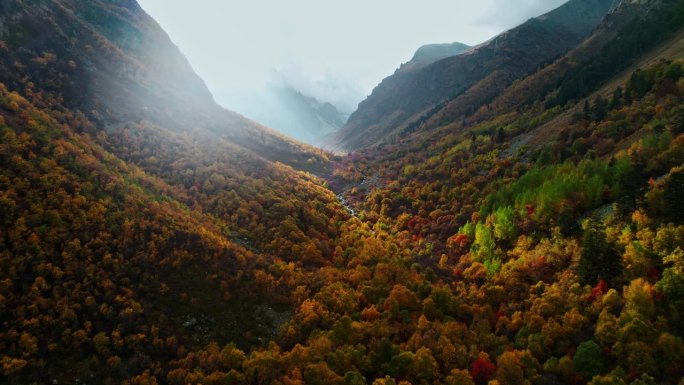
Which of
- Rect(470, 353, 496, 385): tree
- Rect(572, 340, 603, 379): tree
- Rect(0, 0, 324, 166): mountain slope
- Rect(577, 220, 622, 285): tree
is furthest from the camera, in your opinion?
Rect(0, 0, 324, 166): mountain slope

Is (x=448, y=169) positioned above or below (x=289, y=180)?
above

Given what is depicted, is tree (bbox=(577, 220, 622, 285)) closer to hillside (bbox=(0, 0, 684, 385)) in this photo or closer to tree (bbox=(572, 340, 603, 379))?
hillside (bbox=(0, 0, 684, 385))

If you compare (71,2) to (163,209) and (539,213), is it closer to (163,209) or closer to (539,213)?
(163,209)

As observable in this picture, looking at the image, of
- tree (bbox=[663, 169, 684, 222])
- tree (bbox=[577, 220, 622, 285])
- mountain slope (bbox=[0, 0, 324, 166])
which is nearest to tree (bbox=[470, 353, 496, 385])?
tree (bbox=[577, 220, 622, 285])

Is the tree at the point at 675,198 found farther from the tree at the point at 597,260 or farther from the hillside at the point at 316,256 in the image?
the tree at the point at 597,260

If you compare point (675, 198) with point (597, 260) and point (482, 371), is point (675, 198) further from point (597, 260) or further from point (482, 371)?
point (482, 371)

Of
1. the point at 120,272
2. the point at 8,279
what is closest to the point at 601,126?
the point at 120,272
